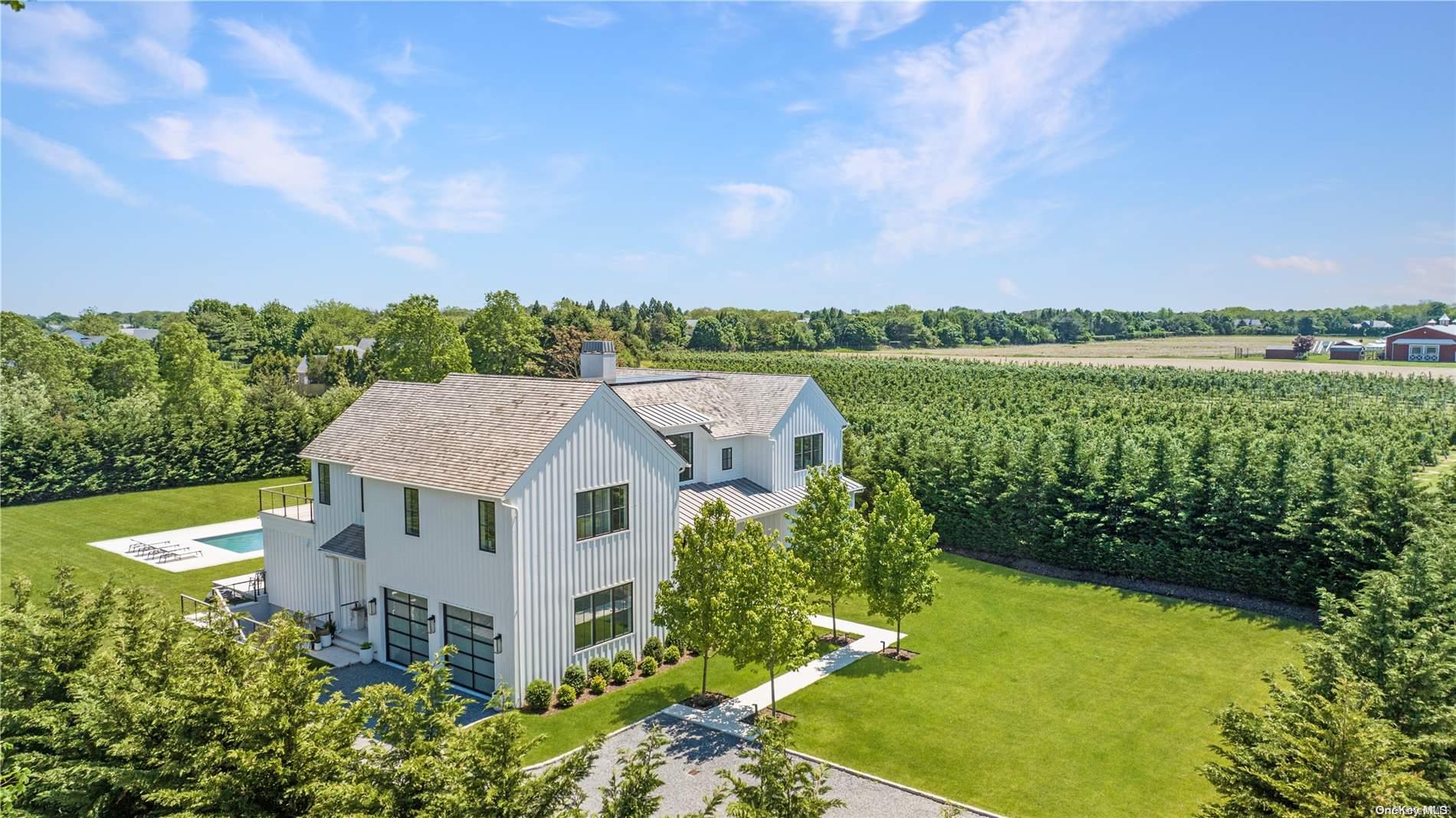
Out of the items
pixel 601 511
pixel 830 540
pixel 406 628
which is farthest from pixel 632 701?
pixel 830 540

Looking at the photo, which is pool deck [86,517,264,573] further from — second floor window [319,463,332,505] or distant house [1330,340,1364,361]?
distant house [1330,340,1364,361]

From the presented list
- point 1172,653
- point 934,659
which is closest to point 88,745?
point 934,659

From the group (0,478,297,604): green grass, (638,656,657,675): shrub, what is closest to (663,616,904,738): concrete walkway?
(638,656,657,675): shrub

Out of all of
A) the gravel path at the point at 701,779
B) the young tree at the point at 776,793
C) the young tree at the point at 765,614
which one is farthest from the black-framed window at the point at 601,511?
the young tree at the point at 776,793

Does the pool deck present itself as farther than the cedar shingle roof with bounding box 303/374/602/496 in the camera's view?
Yes

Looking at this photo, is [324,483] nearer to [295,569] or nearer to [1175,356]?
[295,569]

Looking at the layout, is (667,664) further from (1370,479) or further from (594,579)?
(1370,479)
